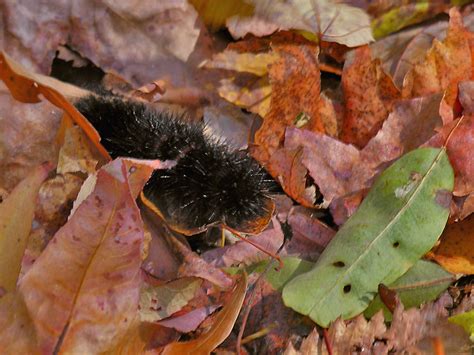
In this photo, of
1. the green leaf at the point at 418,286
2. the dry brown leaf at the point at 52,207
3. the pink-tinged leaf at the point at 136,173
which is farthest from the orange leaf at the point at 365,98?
the dry brown leaf at the point at 52,207

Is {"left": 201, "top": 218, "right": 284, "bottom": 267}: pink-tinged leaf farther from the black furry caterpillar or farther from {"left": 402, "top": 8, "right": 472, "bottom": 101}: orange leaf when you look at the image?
{"left": 402, "top": 8, "right": 472, "bottom": 101}: orange leaf

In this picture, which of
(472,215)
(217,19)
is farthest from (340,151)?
(217,19)

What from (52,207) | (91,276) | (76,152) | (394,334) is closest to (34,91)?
(76,152)

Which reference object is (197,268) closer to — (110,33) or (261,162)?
(261,162)

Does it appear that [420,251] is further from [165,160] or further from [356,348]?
[165,160]

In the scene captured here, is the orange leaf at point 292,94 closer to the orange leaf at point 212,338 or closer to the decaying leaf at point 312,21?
the decaying leaf at point 312,21

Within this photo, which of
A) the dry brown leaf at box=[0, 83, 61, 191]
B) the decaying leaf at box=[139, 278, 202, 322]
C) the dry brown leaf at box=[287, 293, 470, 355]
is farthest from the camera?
the dry brown leaf at box=[0, 83, 61, 191]

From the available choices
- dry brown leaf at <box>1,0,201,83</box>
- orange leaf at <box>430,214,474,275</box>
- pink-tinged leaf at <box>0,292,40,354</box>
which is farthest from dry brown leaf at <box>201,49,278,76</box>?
pink-tinged leaf at <box>0,292,40,354</box>
